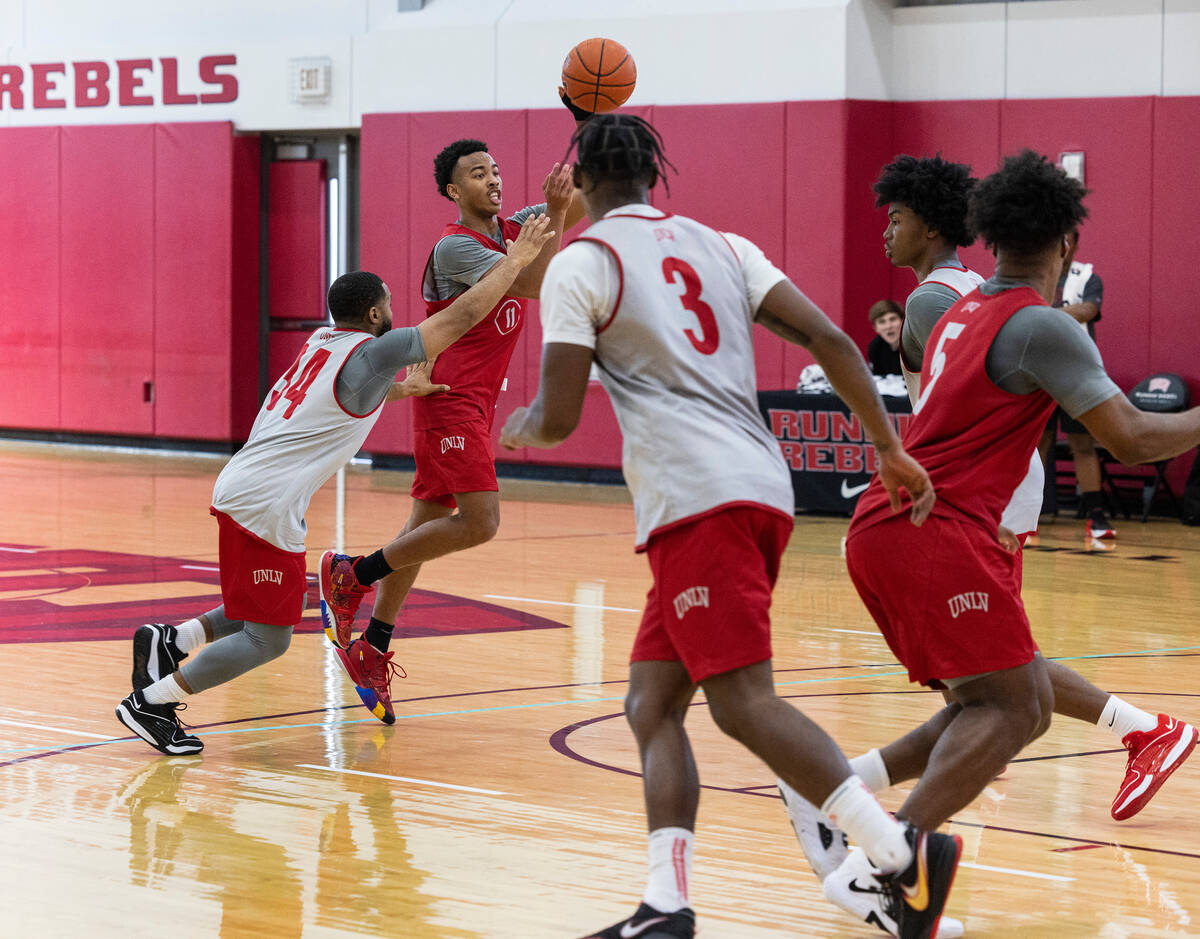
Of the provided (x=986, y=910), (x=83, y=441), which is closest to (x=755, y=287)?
(x=986, y=910)

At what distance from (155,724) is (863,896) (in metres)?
2.38

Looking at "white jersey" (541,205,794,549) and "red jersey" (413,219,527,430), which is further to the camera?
"red jersey" (413,219,527,430)

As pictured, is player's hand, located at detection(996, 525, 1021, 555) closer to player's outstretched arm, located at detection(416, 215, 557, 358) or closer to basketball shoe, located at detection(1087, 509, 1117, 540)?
player's outstretched arm, located at detection(416, 215, 557, 358)

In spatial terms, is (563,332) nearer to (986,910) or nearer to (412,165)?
(986,910)

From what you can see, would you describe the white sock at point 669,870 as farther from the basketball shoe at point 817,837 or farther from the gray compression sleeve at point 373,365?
the gray compression sleeve at point 373,365

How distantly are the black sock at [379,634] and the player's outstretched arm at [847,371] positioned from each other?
106 inches

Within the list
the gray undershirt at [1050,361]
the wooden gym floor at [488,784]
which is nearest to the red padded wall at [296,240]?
the wooden gym floor at [488,784]

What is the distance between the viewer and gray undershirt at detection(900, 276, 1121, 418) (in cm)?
336

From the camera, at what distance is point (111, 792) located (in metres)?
4.60

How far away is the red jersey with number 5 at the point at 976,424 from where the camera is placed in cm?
349

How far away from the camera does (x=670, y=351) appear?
3246 millimetres

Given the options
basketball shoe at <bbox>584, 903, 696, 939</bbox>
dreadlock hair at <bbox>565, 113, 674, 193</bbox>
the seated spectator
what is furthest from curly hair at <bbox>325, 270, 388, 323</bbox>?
the seated spectator

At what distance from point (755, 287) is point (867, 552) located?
0.62 m

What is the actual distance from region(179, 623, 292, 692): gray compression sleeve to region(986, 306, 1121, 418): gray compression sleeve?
241 centimetres
